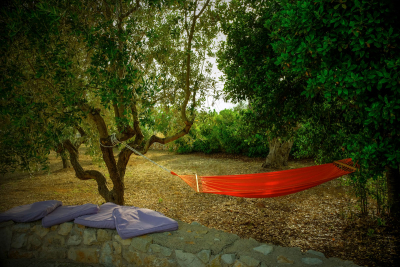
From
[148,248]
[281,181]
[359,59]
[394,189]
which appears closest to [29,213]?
[148,248]

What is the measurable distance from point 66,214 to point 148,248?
87cm

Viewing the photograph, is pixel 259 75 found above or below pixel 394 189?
above

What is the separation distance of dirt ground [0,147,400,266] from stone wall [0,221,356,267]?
1115 mm

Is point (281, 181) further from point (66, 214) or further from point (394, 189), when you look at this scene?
point (66, 214)

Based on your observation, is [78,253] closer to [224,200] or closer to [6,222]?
[6,222]

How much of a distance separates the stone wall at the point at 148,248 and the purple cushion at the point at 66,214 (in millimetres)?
56

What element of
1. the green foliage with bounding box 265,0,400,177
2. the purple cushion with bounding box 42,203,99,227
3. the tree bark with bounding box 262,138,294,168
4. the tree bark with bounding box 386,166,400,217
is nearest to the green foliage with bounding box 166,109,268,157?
the tree bark with bounding box 262,138,294,168

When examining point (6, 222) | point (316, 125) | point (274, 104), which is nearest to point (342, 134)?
point (316, 125)

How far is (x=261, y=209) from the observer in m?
3.81

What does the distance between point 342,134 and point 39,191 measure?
5.78 metres

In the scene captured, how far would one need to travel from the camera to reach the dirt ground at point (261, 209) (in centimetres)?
246

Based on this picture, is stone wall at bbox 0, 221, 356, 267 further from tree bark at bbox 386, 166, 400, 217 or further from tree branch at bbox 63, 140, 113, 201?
tree branch at bbox 63, 140, 113, 201

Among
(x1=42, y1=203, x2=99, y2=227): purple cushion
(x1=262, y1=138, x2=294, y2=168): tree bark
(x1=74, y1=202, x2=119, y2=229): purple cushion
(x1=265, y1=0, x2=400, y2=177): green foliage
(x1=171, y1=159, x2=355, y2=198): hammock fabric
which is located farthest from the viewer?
(x1=262, y1=138, x2=294, y2=168): tree bark

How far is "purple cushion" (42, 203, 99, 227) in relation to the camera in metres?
2.04
